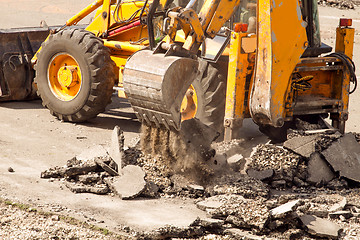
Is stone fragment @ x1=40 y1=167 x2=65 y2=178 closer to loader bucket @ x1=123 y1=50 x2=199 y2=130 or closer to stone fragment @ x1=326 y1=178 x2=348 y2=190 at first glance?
loader bucket @ x1=123 y1=50 x2=199 y2=130

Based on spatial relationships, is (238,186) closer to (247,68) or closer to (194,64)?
(194,64)

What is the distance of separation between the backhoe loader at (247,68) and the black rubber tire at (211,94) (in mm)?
14

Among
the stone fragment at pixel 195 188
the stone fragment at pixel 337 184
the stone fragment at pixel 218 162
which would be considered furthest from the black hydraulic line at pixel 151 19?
the stone fragment at pixel 337 184

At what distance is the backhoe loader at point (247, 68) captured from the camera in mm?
6094

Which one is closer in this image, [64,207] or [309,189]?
[64,207]

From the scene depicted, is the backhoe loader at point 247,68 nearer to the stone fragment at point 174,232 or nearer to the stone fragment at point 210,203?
the stone fragment at point 210,203

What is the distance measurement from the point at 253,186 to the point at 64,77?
164 inches

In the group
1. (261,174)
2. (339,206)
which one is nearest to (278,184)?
(261,174)

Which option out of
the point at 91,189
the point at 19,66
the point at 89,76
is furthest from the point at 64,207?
the point at 19,66

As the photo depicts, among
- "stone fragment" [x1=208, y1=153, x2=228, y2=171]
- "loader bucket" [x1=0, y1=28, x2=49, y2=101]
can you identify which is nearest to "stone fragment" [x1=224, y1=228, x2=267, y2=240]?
"stone fragment" [x1=208, y1=153, x2=228, y2=171]

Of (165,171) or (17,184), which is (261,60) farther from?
(17,184)

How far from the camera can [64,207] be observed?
558 centimetres

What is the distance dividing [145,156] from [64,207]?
1348 millimetres

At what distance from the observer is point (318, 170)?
6.72m
